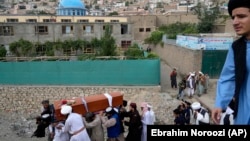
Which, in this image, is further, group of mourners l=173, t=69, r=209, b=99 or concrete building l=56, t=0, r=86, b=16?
concrete building l=56, t=0, r=86, b=16

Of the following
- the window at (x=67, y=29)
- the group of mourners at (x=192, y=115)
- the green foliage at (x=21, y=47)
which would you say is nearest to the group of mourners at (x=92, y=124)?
the group of mourners at (x=192, y=115)

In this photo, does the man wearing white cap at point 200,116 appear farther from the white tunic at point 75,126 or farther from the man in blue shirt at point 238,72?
the man in blue shirt at point 238,72

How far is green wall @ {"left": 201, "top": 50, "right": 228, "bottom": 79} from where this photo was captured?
689 inches

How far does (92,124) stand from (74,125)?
56 centimetres

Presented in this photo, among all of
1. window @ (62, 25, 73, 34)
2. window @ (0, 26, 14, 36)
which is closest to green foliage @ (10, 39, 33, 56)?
window @ (0, 26, 14, 36)

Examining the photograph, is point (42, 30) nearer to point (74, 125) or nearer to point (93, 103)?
point (93, 103)

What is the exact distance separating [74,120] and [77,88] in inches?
455

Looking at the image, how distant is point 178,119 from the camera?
6.73 m

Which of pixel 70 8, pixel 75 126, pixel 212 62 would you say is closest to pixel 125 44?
pixel 212 62

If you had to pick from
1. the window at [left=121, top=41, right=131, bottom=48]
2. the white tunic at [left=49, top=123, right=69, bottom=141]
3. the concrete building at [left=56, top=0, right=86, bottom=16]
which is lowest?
the white tunic at [left=49, top=123, right=69, bottom=141]

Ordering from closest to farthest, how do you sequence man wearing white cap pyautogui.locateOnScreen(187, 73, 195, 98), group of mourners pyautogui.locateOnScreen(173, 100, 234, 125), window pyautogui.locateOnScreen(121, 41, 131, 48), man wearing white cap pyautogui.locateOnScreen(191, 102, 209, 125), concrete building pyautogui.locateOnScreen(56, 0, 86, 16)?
man wearing white cap pyautogui.locateOnScreen(191, 102, 209, 125) < group of mourners pyautogui.locateOnScreen(173, 100, 234, 125) < man wearing white cap pyautogui.locateOnScreen(187, 73, 195, 98) < window pyautogui.locateOnScreen(121, 41, 131, 48) < concrete building pyautogui.locateOnScreen(56, 0, 86, 16)

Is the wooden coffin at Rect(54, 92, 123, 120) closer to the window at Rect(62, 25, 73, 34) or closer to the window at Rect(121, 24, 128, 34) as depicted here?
the window at Rect(62, 25, 73, 34)

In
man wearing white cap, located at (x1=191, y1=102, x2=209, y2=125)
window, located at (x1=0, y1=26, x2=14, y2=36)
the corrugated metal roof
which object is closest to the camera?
man wearing white cap, located at (x1=191, y1=102, x2=209, y2=125)

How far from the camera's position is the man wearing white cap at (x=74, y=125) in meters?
5.21
